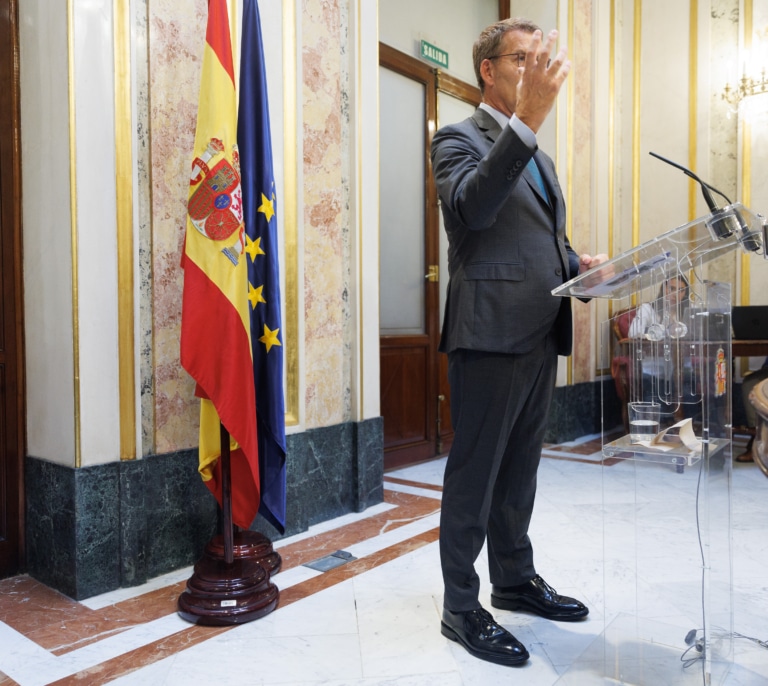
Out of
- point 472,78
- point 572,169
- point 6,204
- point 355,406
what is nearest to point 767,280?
point 572,169

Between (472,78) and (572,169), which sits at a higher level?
(472,78)

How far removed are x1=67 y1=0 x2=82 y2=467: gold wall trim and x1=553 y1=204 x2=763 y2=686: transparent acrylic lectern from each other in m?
1.53

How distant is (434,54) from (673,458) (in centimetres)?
385

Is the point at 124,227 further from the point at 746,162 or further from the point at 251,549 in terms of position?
the point at 746,162

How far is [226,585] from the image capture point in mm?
2143

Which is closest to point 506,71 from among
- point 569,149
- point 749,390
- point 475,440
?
point 475,440

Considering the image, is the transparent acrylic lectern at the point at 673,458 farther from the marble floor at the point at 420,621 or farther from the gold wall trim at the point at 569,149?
the gold wall trim at the point at 569,149

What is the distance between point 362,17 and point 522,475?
2.40 m

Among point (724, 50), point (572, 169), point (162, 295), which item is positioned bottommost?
Result: point (162, 295)

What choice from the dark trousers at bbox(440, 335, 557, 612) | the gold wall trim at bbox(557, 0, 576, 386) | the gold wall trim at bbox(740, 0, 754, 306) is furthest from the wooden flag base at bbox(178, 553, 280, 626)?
the gold wall trim at bbox(740, 0, 754, 306)

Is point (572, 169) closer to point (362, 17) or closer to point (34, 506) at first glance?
point (362, 17)

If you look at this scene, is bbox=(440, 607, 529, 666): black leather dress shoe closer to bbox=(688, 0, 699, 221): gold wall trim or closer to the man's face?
the man's face

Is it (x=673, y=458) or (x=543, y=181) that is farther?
(x=543, y=181)

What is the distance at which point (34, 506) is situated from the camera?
2465 millimetres
